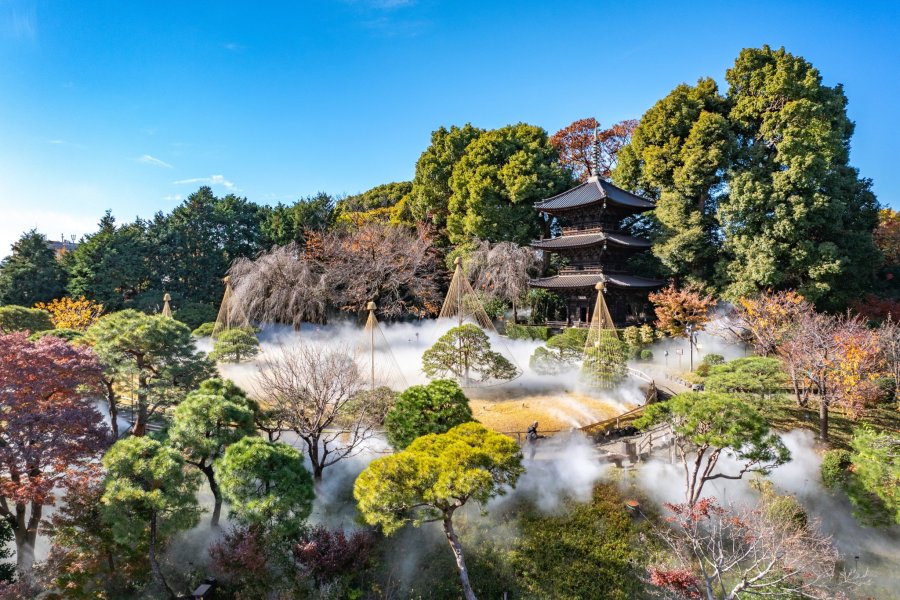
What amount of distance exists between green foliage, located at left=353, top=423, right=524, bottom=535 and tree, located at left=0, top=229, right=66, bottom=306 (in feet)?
105

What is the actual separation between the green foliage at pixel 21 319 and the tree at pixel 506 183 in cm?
2273

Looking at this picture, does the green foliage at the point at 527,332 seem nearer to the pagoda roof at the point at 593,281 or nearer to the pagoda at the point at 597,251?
the pagoda at the point at 597,251

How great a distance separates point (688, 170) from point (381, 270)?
59.3ft

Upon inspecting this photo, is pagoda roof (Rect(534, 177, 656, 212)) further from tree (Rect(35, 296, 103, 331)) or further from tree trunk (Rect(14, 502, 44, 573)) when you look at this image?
tree (Rect(35, 296, 103, 331))

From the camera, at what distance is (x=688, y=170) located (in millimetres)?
22531

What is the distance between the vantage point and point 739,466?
1248 centimetres

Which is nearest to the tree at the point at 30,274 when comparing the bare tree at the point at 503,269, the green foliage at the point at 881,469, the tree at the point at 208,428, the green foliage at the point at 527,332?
the tree at the point at 208,428

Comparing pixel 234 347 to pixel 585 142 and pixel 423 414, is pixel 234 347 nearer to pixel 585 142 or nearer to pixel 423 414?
pixel 423 414

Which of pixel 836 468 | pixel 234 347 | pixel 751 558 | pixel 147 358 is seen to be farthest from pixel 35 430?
pixel 836 468

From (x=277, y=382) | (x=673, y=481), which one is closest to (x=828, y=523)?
(x=673, y=481)

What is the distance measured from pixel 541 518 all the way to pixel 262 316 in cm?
2107

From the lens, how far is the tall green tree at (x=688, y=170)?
2216 centimetres

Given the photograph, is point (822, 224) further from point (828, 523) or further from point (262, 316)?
point (262, 316)

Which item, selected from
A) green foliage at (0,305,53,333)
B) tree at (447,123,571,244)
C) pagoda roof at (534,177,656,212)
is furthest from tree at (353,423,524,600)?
green foliage at (0,305,53,333)
